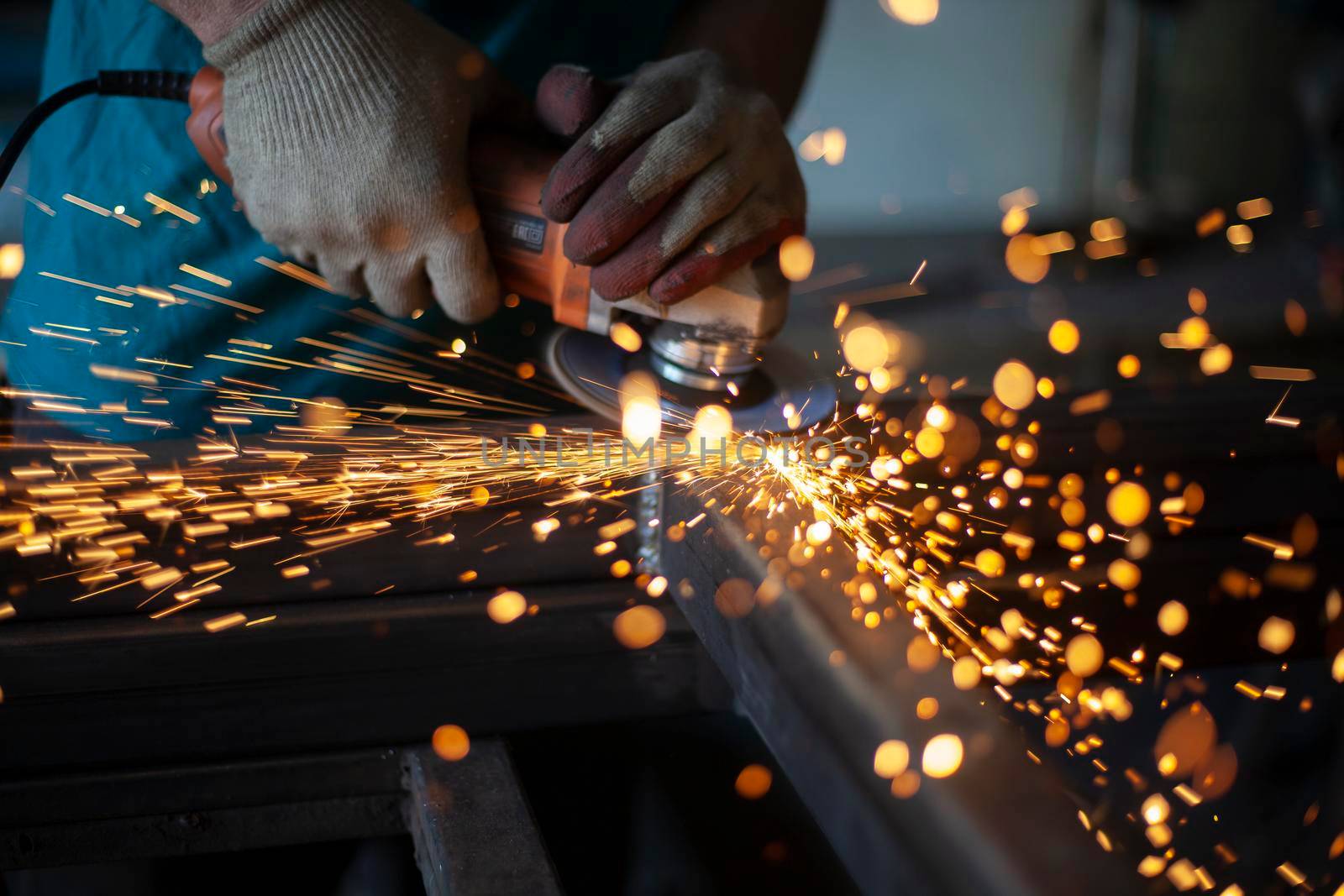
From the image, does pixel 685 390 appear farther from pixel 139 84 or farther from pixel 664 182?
pixel 139 84

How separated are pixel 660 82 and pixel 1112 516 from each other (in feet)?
2.21

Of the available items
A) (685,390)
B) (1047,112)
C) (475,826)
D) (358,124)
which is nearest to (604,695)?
(475,826)

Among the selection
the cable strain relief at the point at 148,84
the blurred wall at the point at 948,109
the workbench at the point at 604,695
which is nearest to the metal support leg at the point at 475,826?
the workbench at the point at 604,695

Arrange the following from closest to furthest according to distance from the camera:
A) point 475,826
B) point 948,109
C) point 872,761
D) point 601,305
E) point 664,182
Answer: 1. point 872,761
2. point 475,826
3. point 664,182
4. point 601,305
5. point 948,109

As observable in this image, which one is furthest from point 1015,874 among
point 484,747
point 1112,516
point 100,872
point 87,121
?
point 87,121

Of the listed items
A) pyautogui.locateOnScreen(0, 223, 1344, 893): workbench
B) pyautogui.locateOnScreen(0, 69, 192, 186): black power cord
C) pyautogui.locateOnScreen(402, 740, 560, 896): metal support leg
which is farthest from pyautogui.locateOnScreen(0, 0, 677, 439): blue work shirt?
pyautogui.locateOnScreen(402, 740, 560, 896): metal support leg

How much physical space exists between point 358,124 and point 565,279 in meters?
0.26

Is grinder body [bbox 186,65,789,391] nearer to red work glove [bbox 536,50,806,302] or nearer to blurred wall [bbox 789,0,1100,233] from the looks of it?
red work glove [bbox 536,50,806,302]

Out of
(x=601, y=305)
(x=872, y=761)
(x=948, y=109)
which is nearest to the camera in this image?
(x=872, y=761)

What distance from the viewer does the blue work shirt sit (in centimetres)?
126

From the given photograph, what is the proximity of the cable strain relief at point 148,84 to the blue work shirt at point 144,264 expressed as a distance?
9 cm

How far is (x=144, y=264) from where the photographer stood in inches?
50.3

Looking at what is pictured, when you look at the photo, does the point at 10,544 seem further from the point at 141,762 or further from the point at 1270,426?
the point at 1270,426

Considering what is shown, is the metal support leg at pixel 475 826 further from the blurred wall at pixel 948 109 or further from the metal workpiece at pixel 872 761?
the blurred wall at pixel 948 109
